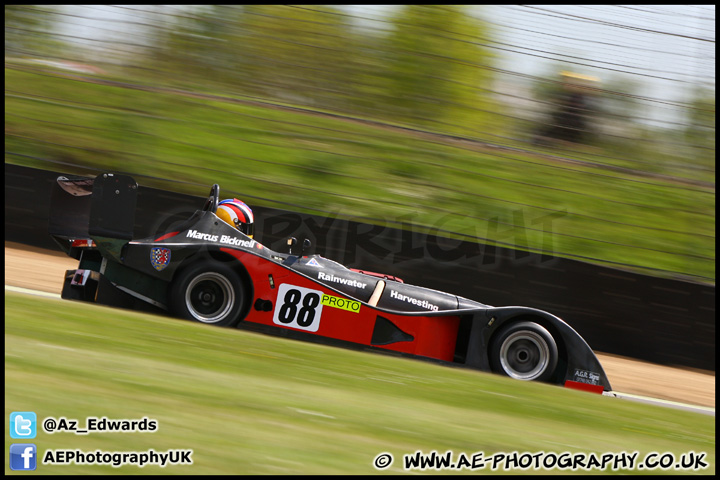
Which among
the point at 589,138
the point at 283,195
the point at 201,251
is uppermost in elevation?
the point at 589,138

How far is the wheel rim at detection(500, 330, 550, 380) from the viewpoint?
246 inches

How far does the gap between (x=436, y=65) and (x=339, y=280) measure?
8884mm

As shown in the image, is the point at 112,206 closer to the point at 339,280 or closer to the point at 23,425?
the point at 339,280

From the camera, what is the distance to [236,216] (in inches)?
267

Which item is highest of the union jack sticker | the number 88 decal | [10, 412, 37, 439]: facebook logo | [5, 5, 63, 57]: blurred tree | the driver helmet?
[5, 5, 63, 57]: blurred tree

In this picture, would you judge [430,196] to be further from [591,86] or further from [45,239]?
[45,239]

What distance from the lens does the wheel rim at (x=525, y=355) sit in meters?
6.25

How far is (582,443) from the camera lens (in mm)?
4594

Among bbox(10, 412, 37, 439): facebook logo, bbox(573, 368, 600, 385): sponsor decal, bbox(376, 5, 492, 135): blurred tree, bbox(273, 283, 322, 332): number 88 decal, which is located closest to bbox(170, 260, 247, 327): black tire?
bbox(273, 283, 322, 332): number 88 decal

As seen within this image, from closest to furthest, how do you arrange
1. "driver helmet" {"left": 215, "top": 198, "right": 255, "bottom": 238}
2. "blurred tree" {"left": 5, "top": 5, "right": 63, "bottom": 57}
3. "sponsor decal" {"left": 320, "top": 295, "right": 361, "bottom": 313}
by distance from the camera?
"sponsor decal" {"left": 320, "top": 295, "right": 361, "bottom": 313}, "driver helmet" {"left": 215, "top": 198, "right": 255, "bottom": 238}, "blurred tree" {"left": 5, "top": 5, "right": 63, "bottom": 57}

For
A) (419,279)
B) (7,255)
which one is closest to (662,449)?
(419,279)

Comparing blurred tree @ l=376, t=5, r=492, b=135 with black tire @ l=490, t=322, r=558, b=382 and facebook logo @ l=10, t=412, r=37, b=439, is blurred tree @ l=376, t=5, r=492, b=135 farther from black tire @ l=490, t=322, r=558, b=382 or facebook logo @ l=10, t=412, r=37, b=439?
facebook logo @ l=10, t=412, r=37, b=439

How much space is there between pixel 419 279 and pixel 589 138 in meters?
5.70

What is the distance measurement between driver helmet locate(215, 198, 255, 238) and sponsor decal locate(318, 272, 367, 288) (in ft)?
2.94
